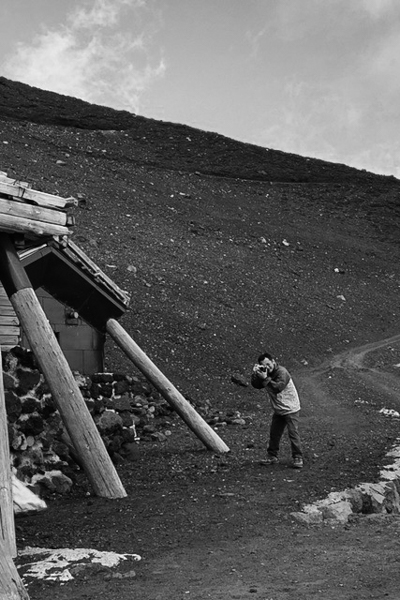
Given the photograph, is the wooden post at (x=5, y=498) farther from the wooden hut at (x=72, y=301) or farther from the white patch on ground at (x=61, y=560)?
the wooden hut at (x=72, y=301)

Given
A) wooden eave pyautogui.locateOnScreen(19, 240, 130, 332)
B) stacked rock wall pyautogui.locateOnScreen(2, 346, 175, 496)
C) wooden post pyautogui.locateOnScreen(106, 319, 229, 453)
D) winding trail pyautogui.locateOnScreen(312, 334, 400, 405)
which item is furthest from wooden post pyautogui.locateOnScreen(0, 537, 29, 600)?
winding trail pyautogui.locateOnScreen(312, 334, 400, 405)

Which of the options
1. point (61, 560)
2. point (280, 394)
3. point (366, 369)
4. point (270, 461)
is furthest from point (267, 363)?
point (366, 369)

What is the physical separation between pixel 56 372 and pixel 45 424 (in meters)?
2.01

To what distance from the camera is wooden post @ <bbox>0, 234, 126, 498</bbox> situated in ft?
28.2

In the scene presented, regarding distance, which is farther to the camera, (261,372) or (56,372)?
(261,372)

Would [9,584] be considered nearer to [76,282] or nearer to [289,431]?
[289,431]

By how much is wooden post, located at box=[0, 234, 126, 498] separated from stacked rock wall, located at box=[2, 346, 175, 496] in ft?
3.25

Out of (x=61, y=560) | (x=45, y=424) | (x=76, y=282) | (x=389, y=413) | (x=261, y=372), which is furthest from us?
(x=389, y=413)

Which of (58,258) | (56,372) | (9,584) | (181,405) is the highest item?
(58,258)

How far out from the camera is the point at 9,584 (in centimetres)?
545

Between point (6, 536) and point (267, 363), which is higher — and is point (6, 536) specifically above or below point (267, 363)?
below

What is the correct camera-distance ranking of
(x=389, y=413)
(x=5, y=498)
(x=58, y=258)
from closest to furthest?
(x=5, y=498)
(x=58, y=258)
(x=389, y=413)

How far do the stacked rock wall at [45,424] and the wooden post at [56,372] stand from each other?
990 millimetres

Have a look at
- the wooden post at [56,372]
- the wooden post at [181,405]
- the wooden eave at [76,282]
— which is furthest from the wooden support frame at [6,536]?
the wooden eave at [76,282]
